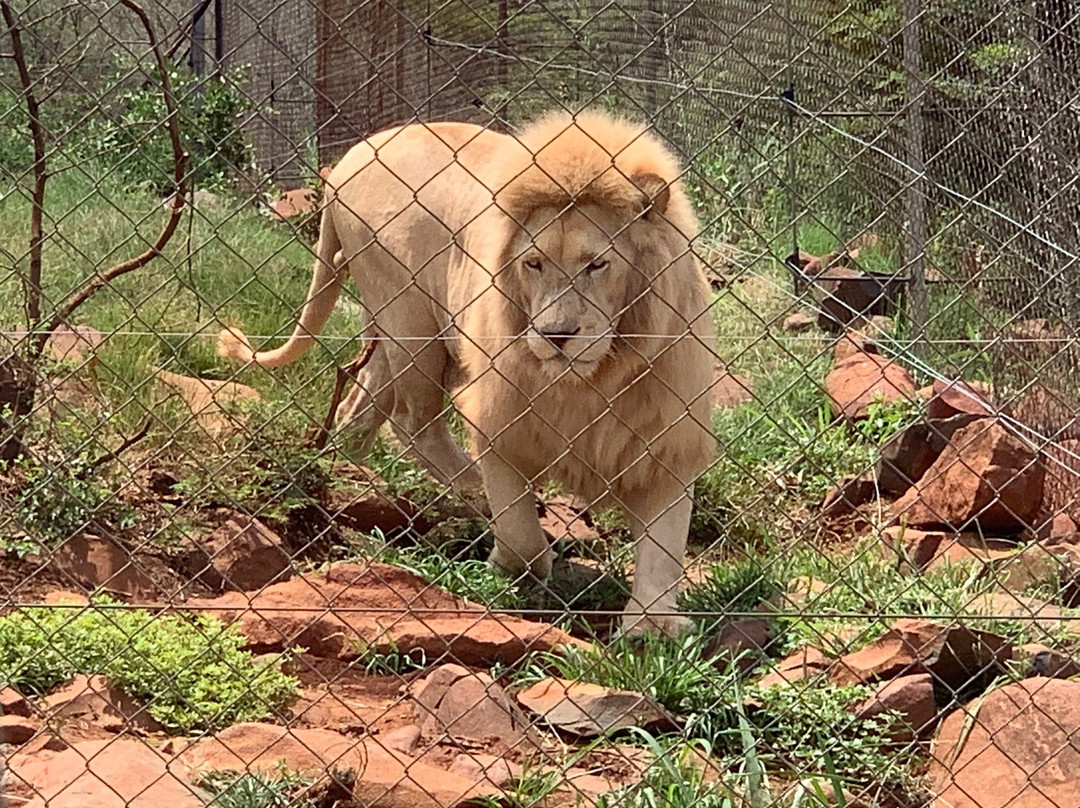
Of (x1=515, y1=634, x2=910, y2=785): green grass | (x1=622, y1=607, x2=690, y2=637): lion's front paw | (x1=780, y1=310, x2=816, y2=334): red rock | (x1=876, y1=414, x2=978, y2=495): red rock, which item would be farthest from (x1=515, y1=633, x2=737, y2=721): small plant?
(x1=780, y1=310, x2=816, y2=334): red rock

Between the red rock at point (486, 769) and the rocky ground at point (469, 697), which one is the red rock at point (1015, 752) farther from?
the red rock at point (486, 769)

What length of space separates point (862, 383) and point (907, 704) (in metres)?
3.32

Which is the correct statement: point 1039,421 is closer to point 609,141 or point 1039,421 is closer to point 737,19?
point 609,141

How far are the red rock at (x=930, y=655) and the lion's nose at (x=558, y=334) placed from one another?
1.13 m

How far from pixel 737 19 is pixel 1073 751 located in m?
5.68

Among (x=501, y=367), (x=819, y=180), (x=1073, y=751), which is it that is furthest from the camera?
(x=819, y=180)

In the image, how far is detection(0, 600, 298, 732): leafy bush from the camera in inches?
124

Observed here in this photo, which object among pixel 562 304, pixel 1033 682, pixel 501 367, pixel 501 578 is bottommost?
pixel 501 578

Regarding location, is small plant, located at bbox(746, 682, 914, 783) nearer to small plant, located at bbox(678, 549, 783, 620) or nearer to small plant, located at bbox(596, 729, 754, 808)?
small plant, located at bbox(596, 729, 754, 808)

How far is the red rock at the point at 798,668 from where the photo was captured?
353cm

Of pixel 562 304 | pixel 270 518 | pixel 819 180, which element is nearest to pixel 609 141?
pixel 562 304

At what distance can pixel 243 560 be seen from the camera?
439 centimetres

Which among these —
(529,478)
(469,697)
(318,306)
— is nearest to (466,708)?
(469,697)

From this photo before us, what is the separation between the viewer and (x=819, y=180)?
848cm
